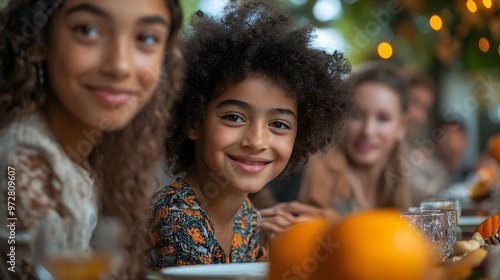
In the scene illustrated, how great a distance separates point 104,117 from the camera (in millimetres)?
970

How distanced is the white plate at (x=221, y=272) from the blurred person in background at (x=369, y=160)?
6.68ft

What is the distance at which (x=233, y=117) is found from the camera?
1.49m

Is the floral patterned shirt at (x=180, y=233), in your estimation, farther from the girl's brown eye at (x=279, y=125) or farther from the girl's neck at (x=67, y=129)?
the girl's neck at (x=67, y=129)

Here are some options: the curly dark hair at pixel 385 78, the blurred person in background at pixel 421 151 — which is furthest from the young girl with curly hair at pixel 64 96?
the blurred person in background at pixel 421 151

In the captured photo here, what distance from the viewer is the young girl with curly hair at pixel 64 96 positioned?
0.92m

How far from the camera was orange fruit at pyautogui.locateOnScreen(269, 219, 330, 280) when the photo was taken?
88 cm

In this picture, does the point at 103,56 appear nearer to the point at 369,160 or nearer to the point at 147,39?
the point at 147,39

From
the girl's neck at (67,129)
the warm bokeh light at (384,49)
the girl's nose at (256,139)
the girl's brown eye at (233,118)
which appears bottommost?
the girl's neck at (67,129)

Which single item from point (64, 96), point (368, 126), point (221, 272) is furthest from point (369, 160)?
point (64, 96)

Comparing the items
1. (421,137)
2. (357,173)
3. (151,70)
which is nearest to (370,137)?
(357,173)

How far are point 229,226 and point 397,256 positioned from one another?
83cm

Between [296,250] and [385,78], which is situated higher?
[385,78]

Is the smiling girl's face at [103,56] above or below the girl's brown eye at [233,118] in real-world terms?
below

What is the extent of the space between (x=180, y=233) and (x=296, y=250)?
0.61 metres
